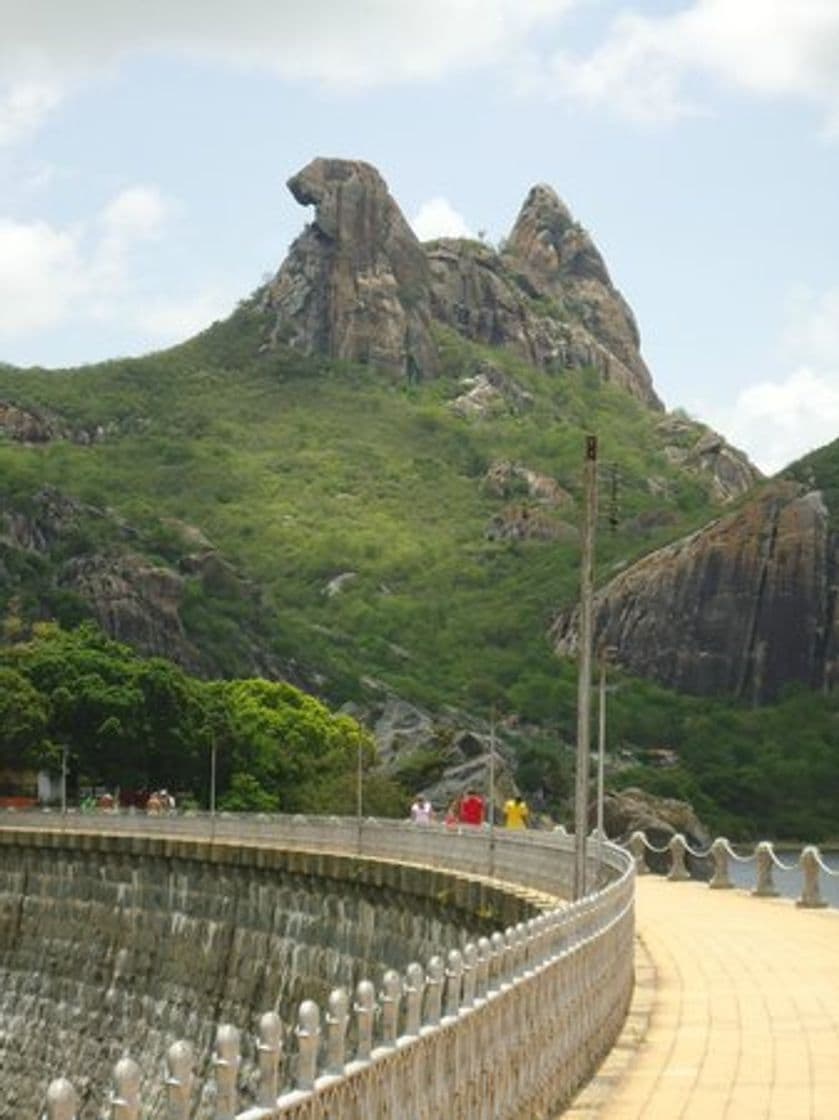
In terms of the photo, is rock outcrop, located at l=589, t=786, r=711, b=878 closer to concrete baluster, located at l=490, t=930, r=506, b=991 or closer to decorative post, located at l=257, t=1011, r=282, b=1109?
concrete baluster, located at l=490, t=930, r=506, b=991

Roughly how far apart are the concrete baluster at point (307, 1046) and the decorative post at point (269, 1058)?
22cm

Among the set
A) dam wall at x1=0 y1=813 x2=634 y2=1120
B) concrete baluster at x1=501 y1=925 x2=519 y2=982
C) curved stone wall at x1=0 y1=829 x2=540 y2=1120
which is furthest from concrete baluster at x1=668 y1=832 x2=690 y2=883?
concrete baluster at x1=501 y1=925 x2=519 y2=982

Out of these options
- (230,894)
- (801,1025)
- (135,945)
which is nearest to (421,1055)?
(801,1025)

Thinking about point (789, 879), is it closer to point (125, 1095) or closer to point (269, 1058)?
point (269, 1058)

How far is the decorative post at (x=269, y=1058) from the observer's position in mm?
10172

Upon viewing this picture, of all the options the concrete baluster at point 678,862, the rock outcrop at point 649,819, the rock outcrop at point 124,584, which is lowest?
the rock outcrop at point 649,819

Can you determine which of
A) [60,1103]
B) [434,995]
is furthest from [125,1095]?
[434,995]

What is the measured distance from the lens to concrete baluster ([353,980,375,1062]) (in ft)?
38.3

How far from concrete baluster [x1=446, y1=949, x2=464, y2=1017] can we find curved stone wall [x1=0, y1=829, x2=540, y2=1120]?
2706cm

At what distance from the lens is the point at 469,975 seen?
49.5 ft

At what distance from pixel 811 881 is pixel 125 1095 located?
37.0 m

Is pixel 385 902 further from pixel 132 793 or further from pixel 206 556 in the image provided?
pixel 206 556

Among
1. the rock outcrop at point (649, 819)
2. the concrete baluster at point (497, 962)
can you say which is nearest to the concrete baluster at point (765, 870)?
the concrete baluster at point (497, 962)

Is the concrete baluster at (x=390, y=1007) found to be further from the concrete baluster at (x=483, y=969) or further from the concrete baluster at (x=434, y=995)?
the concrete baluster at (x=483, y=969)
